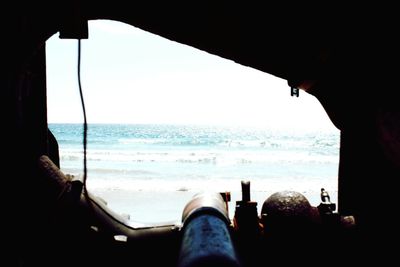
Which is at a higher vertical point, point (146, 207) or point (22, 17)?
point (22, 17)

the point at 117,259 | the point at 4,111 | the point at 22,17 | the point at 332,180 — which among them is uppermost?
the point at 22,17

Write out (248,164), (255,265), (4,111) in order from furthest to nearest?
1. (248,164)
2. (255,265)
3. (4,111)

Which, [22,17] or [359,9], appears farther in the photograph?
[359,9]

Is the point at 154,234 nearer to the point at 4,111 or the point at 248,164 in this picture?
the point at 4,111

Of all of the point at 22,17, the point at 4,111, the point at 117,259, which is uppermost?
the point at 22,17

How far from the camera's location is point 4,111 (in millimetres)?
3010

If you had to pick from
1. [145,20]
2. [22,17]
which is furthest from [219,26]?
[22,17]

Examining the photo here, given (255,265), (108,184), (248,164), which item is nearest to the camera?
(255,265)

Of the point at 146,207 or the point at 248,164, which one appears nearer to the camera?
the point at 146,207

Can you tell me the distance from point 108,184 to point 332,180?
36.5ft

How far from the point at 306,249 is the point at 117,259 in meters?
1.58

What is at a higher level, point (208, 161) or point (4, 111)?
point (4, 111)

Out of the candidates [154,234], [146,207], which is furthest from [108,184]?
[154,234]

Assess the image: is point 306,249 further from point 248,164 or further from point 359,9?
point 248,164
